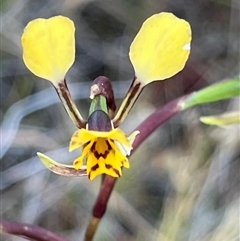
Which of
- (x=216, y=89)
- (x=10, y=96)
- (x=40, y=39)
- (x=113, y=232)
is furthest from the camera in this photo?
(x=10, y=96)

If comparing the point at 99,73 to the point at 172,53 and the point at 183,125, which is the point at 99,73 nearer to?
the point at 183,125

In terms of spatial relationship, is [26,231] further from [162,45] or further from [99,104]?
[162,45]

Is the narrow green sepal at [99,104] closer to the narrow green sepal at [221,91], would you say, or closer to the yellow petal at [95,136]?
the yellow petal at [95,136]

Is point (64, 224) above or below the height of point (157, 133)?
below

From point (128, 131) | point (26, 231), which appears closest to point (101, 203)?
point (26, 231)

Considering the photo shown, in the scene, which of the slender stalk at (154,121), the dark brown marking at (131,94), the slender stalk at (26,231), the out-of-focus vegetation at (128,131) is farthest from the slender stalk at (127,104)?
the out-of-focus vegetation at (128,131)

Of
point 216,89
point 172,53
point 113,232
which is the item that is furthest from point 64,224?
point 172,53

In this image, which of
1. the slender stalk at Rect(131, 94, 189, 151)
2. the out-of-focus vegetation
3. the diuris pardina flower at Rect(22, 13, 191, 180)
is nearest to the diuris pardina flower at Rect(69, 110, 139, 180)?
the diuris pardina flower at Rect(22, 13, 191, 180)
